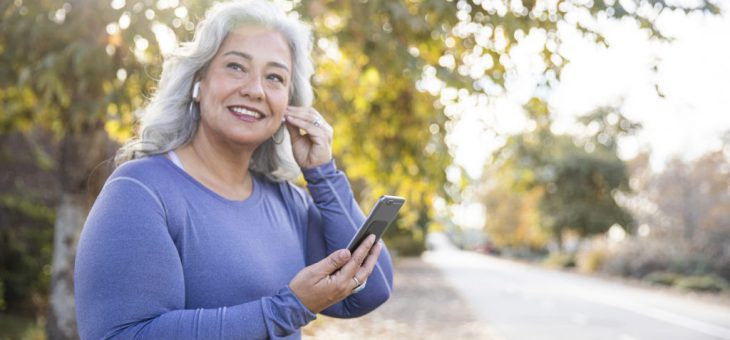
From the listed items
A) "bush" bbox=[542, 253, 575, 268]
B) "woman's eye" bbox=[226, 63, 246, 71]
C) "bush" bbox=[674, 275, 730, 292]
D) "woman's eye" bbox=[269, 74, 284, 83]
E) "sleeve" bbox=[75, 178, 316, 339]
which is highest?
"woman's eye" bbox=[226, 63, 246, 71]

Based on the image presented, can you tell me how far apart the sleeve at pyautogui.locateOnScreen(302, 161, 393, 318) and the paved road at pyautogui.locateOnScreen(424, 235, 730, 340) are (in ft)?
24.9

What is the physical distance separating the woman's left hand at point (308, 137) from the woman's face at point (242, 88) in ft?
0.60

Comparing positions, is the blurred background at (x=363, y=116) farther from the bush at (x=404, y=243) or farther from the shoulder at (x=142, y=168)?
the bush at (x=404, y=243)

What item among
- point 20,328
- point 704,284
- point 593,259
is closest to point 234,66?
point 20,328

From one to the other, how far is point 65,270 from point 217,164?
422 centimetres

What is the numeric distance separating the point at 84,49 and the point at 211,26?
7.43 ft

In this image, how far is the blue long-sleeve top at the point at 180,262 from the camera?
4.75 feet

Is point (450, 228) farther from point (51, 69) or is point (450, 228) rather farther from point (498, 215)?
point (498, 215)

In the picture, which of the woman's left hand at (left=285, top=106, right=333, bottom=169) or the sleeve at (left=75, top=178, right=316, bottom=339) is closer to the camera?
the sleeve at (left=75, top=178, right=316, bottom=339)

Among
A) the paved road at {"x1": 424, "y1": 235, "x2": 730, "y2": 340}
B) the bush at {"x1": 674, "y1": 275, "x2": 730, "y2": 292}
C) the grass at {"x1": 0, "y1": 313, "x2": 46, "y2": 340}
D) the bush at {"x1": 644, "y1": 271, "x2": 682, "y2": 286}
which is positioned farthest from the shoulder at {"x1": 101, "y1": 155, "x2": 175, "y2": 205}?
the bush at {"x1": 644, "y1": 271, "x2": 682, "y2": 286}

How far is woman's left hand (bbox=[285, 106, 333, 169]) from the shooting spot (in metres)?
2.07

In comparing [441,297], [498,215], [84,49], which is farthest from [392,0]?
[498,215]

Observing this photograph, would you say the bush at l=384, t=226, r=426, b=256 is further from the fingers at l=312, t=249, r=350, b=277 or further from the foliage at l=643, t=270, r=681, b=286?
the fingers at l=312, t=249, r=350, b=277

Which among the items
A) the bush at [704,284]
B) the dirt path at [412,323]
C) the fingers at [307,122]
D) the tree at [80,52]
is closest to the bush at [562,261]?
the bush at [704,284]
